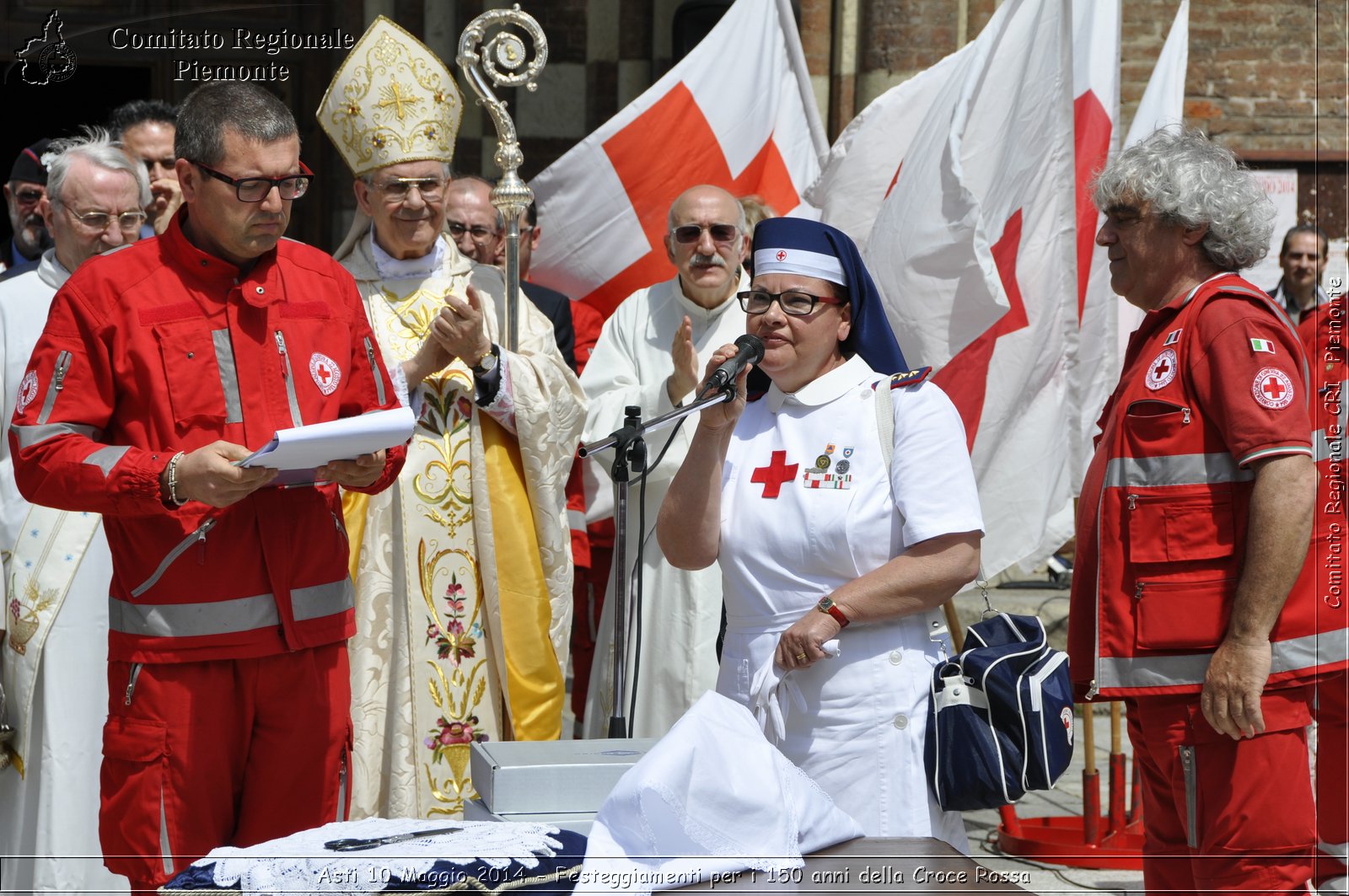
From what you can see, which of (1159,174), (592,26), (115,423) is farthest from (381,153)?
(592,26)

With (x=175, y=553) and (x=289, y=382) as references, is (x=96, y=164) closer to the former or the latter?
(x=289, y=382)

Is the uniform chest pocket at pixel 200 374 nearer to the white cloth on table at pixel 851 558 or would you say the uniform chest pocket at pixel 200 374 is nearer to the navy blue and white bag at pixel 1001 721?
the white cloth on table at pixel 851 558

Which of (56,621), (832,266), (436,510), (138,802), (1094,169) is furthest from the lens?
(1094,169)

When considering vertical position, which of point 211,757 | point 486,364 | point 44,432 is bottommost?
point 211,757

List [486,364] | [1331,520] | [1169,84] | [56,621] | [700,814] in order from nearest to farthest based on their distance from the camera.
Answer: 1. [700,814]
2. [1331,520]
3. [56,621]
4. [486,364]
5. [1169,84]

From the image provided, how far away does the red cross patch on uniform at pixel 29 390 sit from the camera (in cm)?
288

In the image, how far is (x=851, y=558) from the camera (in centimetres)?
302

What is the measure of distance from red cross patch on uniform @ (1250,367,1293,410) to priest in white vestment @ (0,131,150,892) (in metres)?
2.86

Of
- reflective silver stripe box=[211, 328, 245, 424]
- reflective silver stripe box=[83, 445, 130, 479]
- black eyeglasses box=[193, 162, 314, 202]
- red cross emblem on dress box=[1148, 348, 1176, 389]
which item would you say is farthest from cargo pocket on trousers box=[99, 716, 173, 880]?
red cross emblem on dress box=[1148, 348, 1176, 389]

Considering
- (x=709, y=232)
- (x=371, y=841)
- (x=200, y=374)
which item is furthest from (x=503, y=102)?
(x=371, y=841)

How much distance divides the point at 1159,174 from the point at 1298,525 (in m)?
0.82

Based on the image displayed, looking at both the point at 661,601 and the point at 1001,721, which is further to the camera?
the point at 661,601

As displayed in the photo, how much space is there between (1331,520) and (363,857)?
257 cm

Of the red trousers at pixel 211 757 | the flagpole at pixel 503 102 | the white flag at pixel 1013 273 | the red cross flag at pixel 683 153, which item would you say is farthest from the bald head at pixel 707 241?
the red trousers at pixel 211 757
